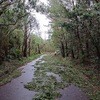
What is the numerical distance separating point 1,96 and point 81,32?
46.0 feet

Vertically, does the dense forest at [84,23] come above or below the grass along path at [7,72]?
above

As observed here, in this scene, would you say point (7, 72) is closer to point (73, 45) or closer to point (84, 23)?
point (84, 23)

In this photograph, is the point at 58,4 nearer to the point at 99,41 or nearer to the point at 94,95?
the point at 99,41

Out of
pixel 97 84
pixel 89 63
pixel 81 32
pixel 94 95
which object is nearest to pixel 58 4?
pixel 81 32

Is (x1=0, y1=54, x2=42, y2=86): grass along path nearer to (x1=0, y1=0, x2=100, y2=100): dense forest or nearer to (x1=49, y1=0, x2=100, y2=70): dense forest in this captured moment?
(x1=0, y1=0, x2=100, y2=100): dense forest

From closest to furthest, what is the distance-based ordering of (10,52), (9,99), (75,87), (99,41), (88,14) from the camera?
(9,99), (75,87), (88,14), (99,41), (10,52)

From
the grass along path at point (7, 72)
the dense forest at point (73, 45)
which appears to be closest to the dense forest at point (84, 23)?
the dense forest at point (73, 45)

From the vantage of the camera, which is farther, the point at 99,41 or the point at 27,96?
the point at 99,41

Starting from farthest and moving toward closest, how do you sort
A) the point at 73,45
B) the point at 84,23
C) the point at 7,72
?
1. the point at 73,45
2. the point at 84,23
3. the point at 7,72

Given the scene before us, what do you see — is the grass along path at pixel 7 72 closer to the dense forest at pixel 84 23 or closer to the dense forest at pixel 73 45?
the dense forest at pixel 73 45

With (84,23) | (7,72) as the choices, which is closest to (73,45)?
(84,23)

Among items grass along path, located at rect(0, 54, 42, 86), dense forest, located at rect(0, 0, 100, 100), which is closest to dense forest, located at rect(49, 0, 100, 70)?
dense forest, located at rect(0, 0, 100, 100)

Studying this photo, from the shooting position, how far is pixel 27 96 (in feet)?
28.2

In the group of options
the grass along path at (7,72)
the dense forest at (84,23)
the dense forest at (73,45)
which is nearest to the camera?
the dense forest at (73,45)
